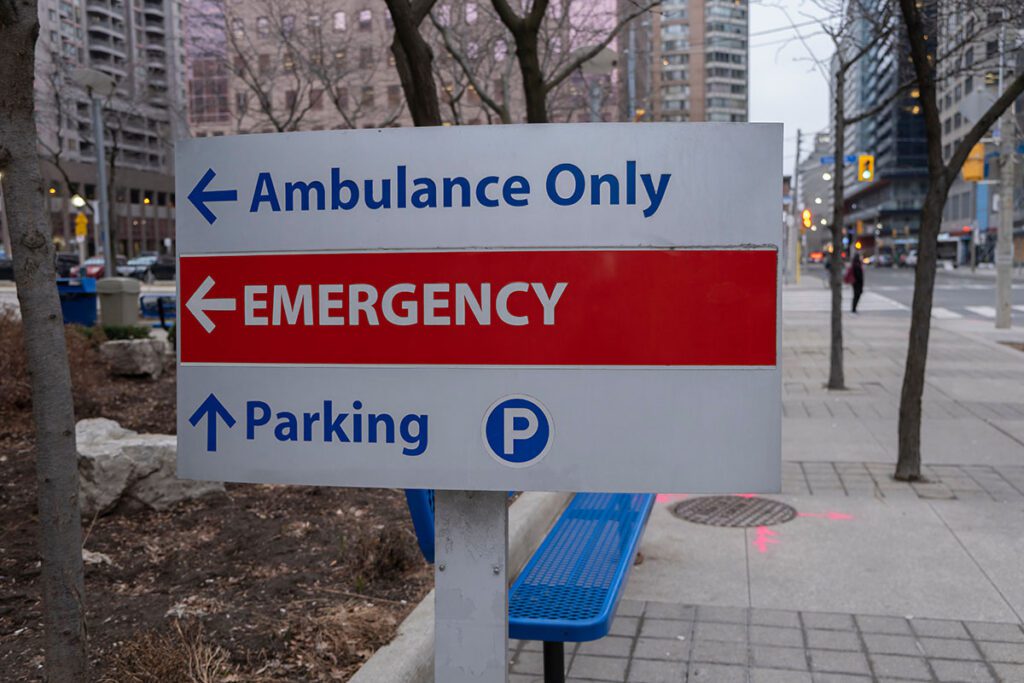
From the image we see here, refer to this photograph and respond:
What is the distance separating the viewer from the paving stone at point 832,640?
4.16 m

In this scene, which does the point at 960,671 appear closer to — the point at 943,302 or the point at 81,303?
the point at 81,303

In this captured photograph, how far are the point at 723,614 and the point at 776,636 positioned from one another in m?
0.34

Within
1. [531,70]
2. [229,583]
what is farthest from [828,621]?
[531,70]

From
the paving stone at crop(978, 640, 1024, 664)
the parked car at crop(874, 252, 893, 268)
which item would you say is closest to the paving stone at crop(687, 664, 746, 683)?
the paving stone at crop(978, 640, 1024, 664)

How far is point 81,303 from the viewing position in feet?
50.1

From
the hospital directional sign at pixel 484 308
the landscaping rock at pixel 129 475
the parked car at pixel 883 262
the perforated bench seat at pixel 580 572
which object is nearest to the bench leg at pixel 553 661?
the perforated bench seat at pixel 580 572

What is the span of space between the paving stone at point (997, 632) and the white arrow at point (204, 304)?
362 centimetres

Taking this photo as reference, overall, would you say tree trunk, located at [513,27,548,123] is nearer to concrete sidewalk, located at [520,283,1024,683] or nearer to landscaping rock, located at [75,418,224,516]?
concrete sidewalk, located at [520,283,1024,683]

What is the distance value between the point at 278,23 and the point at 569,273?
19.2 m

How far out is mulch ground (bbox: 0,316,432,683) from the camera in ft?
11.9

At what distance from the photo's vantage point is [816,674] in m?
3.90

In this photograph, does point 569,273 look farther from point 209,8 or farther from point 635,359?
point 209,8

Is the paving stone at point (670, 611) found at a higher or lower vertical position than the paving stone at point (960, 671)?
lower

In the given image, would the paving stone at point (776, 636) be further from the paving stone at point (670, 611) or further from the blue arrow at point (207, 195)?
the blue arrow at point (207, 195)
